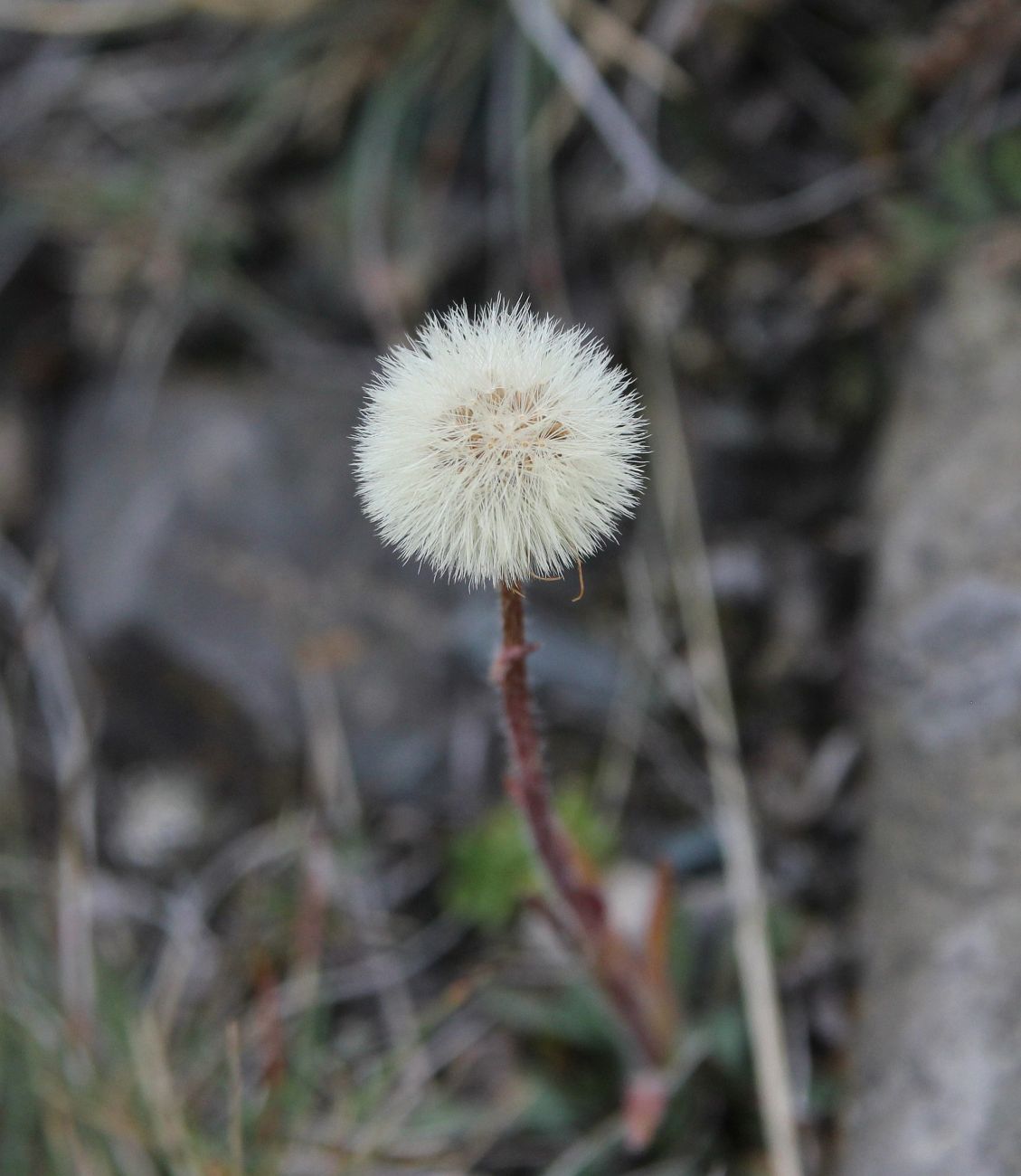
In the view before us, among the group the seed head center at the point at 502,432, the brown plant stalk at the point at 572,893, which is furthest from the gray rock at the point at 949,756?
the seed head center at the point at 502,432

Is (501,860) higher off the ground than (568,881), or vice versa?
(568,881)

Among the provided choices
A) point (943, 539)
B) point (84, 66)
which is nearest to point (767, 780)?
point (943, 539)

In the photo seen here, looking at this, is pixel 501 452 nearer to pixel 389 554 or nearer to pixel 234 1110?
pixel 234 1110

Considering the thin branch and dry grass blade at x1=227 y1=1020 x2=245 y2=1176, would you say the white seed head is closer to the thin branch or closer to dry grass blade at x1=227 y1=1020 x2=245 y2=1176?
dry grass blade at x1=227 y1=1020 x2=245 y2=1176

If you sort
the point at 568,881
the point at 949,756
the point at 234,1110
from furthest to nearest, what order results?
the point at 949,756
the point at 234,1110
the point at 568,881

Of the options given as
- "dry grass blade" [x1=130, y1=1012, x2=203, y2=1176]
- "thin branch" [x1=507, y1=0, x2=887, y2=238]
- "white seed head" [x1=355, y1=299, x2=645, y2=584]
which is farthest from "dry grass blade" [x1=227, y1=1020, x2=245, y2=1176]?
"thin branch" [x1=507, y1=0, x2=887, y2=238]

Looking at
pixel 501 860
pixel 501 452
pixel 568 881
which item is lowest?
pixel 501 860

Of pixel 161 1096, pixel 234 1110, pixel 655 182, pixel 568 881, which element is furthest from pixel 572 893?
pixel 655 182
